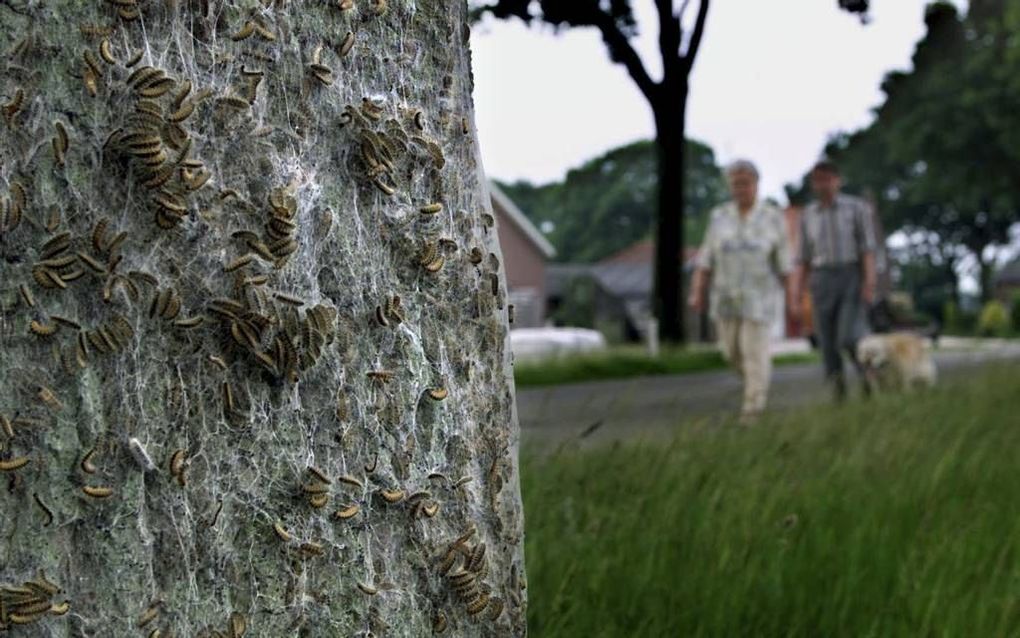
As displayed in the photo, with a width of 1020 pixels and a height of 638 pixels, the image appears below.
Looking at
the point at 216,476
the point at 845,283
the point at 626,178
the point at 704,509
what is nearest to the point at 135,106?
the point at 216,476

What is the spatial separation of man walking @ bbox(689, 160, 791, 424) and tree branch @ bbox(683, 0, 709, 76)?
4.13 ft

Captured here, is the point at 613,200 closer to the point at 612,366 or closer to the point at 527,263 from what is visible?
the point at 527,263

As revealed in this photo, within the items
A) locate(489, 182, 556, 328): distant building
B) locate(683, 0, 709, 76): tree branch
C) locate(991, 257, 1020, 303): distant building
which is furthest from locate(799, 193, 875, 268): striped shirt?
locate(991, 257, 1020, 303): distant building

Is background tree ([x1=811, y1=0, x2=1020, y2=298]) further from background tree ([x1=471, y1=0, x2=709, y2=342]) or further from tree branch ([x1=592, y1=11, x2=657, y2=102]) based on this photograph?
tree branch ([x1=592, y1=11, x2=657, y2=102])

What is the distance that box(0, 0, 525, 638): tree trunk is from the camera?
66.4 inches

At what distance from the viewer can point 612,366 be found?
1658 cm

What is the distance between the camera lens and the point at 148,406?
1.75 m

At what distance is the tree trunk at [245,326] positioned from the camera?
1.69m

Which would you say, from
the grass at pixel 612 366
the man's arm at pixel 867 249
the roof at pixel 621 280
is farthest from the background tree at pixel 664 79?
the roof at pixel 621 280

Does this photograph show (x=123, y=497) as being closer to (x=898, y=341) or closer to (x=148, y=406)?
(x=148, y=406)

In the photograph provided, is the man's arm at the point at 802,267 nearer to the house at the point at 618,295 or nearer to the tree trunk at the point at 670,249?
the tree trunk at the point at 670,249

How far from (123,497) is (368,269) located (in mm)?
479

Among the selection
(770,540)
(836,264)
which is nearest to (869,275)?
(836,264)

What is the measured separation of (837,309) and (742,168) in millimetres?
1964
